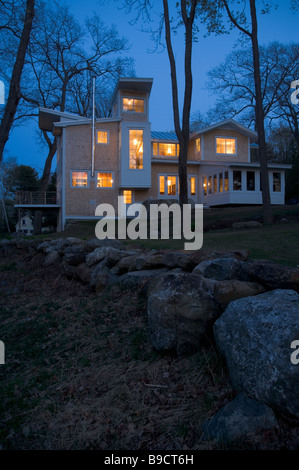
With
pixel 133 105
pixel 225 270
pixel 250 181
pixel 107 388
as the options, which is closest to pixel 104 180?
pixel 133 105

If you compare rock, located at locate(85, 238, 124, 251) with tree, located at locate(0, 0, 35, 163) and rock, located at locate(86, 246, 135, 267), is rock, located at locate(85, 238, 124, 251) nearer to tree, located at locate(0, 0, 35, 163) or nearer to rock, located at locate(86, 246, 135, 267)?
rock, located at locate(86, 246, 135, 267)

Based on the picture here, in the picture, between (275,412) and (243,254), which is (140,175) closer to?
(243,254)

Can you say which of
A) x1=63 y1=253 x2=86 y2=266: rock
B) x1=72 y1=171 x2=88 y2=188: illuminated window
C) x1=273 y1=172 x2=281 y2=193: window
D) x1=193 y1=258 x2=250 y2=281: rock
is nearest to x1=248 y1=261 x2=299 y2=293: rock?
x1=193 y1=258 x2=250 y2=281: rock

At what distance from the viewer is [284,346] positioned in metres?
2.32

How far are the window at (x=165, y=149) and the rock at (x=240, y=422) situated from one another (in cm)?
2218

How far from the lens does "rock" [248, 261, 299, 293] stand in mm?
3201

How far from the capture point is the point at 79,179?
20688 millimetres

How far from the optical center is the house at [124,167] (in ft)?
67.2

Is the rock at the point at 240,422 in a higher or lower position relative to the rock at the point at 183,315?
lower

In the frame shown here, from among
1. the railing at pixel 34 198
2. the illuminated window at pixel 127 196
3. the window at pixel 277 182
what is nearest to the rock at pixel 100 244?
the illuminated window at pixel 127 196

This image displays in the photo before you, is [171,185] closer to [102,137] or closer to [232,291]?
[102,137]

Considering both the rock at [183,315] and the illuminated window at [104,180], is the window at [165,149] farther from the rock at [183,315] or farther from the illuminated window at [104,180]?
the rock at [183,315]

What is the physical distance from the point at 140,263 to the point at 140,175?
1637 cm
